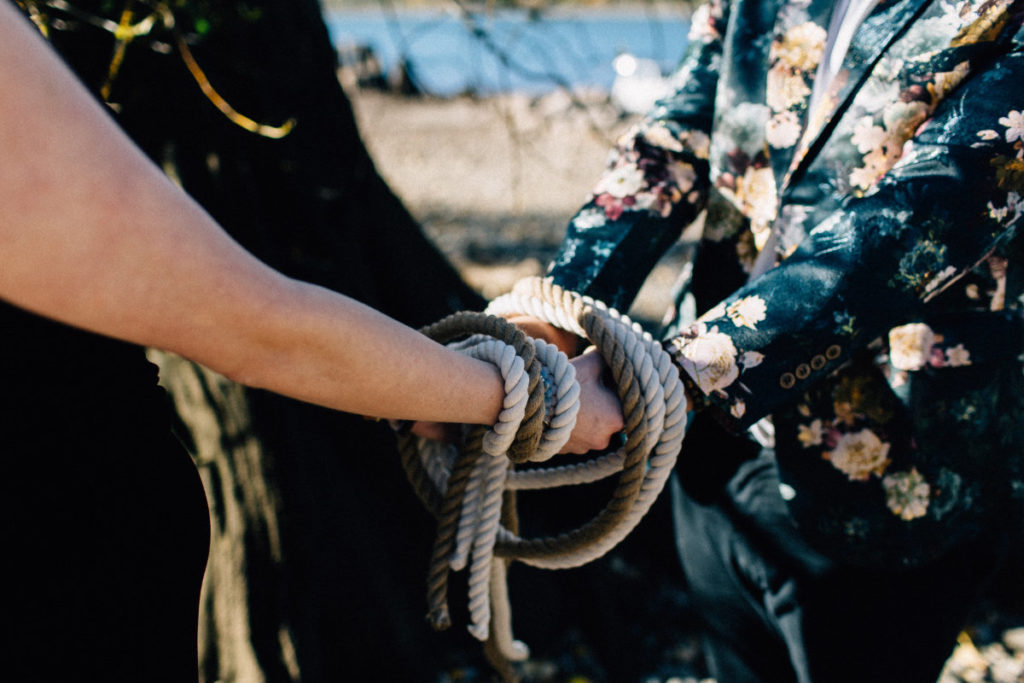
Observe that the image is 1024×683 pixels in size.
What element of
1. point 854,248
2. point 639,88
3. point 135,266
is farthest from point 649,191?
point 639,88

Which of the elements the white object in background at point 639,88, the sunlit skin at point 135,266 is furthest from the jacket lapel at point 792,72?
the white object in background at point 639,88

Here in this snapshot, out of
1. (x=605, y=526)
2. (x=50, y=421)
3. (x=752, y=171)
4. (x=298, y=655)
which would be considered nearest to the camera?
(x=50, y=421)

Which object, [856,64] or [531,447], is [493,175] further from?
[531,447]

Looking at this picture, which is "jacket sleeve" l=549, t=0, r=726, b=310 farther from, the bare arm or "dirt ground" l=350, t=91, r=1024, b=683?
"dirt ground" l=350, t=91, r=1024, b=683

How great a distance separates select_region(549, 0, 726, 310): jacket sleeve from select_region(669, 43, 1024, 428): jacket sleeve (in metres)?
0.30

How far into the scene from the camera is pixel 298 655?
1.99 meters

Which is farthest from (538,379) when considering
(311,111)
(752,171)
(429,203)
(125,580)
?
(429,203)

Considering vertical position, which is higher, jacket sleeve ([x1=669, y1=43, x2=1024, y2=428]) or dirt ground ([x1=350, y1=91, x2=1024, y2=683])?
dirt ground ([x1=350, y1=91, x2=1024, y2=683])

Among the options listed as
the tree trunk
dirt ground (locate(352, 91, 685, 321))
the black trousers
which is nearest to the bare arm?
the black trousers

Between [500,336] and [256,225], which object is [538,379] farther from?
[256,225]

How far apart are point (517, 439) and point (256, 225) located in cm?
145

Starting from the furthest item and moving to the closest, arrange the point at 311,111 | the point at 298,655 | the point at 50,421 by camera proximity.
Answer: the point at 311,111 → the point at 298,655 → the point at 50,421

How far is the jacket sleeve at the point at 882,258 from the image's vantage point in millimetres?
939

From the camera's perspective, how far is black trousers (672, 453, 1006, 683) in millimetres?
1223
